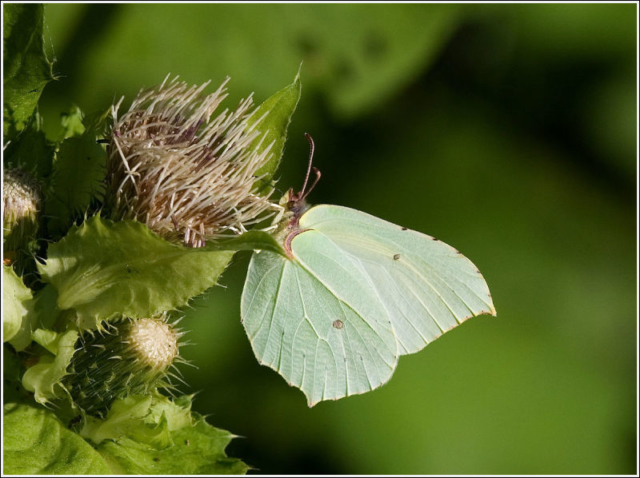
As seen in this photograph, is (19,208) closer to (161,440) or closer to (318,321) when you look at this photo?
(161,440)

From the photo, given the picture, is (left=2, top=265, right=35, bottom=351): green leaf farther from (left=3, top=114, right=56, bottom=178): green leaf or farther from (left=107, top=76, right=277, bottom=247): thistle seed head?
(left=3, top=114, right=56, bottom=178): green leaf

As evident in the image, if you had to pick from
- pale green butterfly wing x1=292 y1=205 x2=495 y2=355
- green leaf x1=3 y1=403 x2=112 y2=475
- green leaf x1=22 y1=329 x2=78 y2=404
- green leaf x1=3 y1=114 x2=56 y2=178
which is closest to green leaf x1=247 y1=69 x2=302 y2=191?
pale green butterfly wing x1=292 y1=205 x2=495 y2=355

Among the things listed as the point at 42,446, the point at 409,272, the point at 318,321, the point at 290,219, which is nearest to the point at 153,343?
the point at 42,446

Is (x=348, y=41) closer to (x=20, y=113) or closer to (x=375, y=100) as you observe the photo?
(x=375, y=100)

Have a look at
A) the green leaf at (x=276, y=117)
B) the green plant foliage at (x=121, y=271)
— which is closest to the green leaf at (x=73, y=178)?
the green plant foliage at (x=121, y=271)

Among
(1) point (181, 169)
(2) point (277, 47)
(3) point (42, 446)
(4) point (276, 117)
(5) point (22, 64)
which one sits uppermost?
(2) point (277, 47)

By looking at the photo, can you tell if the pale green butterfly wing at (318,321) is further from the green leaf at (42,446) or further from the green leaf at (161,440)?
the green leaf at (42,446)
